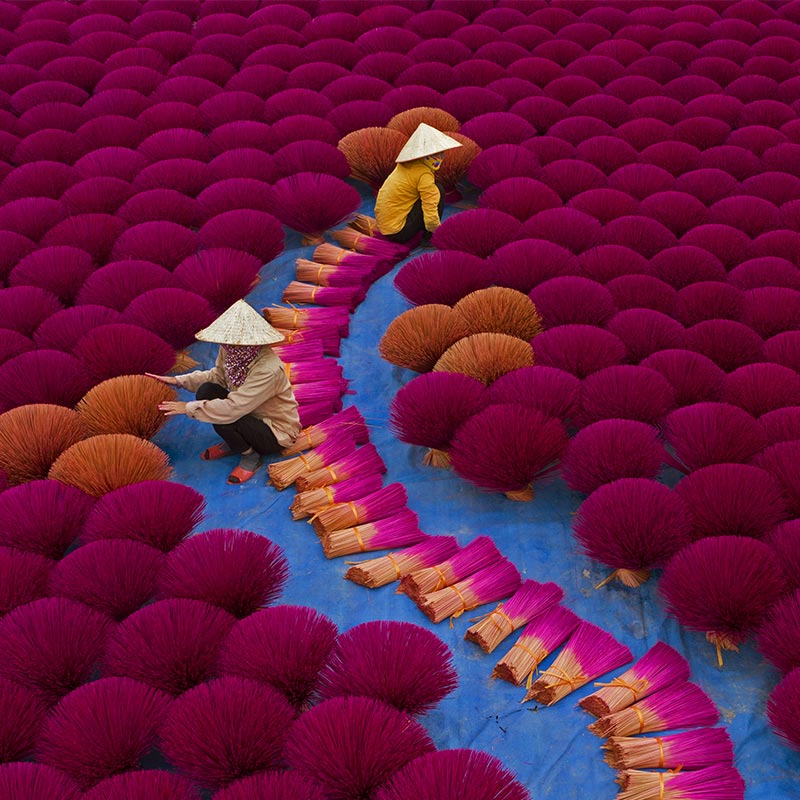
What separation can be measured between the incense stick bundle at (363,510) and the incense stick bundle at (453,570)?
0.74 feet

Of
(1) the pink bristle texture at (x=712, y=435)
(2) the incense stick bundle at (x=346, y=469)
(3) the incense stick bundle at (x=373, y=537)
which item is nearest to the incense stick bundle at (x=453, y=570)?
(3) the incense stick bundle at (x=373, y=537)

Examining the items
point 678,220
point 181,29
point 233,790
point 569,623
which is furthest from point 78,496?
point 181,29

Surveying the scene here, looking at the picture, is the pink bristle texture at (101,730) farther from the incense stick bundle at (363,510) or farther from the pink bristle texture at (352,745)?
the incense stick bundle at (363,510)

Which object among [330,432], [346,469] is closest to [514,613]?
[346,469]

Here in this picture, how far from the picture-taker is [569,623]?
226cm

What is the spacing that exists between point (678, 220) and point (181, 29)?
102 inches

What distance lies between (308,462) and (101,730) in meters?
1.00

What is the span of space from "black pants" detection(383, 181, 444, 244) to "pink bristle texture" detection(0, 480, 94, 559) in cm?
152

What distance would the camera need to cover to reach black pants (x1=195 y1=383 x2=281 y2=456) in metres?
2.74

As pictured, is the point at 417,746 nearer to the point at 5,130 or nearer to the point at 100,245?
the point at 100,245

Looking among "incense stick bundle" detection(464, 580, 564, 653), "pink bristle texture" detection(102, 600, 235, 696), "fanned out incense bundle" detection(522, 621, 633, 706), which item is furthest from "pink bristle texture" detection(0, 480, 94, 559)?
"fanned out incense bundle" detection(522, 621, 633, 706)

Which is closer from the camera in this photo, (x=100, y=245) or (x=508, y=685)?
(x=508, y=685)

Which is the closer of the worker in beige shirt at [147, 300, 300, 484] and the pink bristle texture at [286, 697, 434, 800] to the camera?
the pink bristle texture at [286, 697, 434, 800]

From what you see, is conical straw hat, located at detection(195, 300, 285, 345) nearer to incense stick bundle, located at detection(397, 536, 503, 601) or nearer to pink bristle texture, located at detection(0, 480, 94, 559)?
pink bristle texture, located at detection(0, 480, 94, 559)
